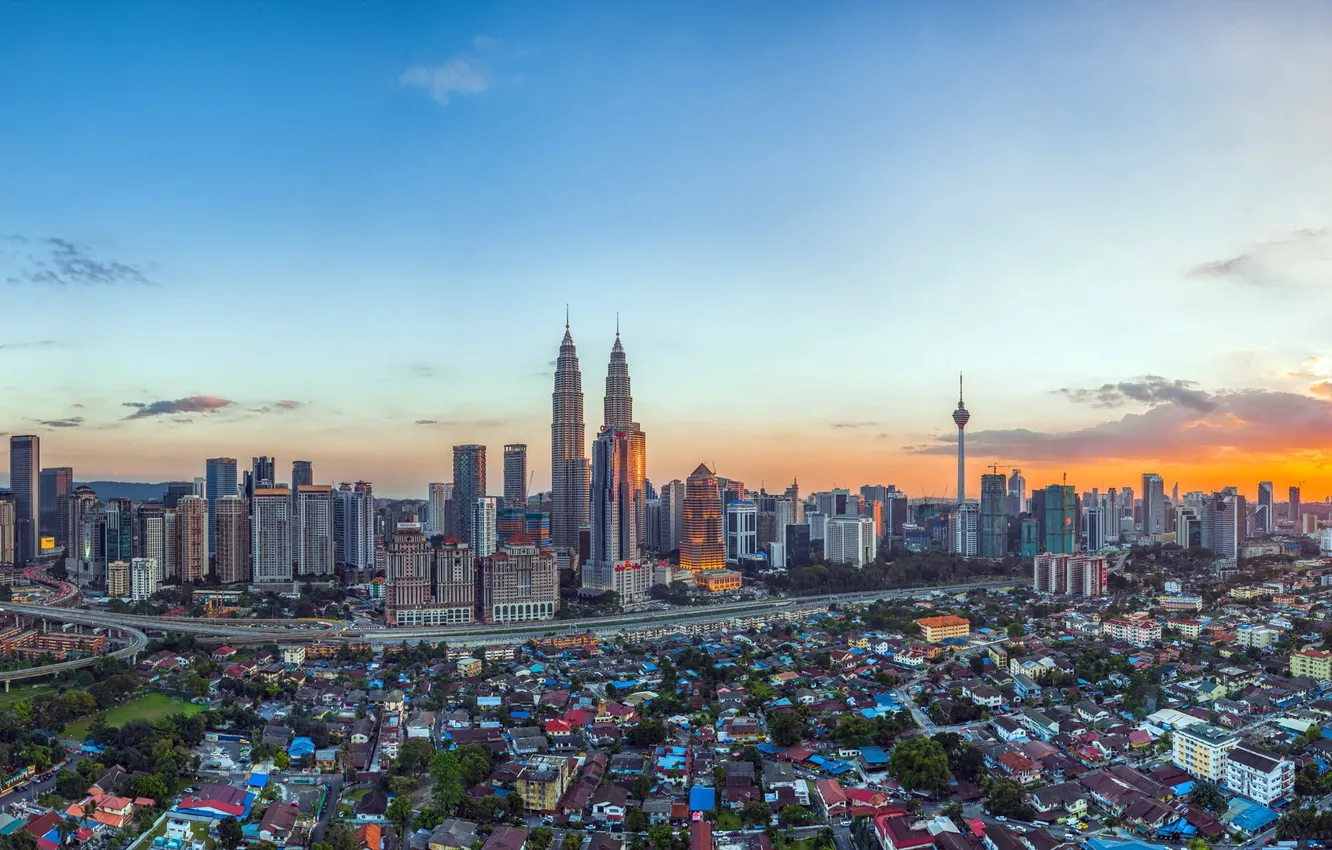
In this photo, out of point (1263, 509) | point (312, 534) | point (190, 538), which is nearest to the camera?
point (190, 538)

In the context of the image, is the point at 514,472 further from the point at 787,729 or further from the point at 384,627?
the point at 787,729

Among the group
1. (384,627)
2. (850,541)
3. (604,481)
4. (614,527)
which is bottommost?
(384,627)

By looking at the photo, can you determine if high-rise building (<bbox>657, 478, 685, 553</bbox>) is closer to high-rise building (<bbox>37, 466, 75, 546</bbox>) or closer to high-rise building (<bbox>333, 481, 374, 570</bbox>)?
high-rise building (<bbox>333, 481, 374, 570</bbox>)

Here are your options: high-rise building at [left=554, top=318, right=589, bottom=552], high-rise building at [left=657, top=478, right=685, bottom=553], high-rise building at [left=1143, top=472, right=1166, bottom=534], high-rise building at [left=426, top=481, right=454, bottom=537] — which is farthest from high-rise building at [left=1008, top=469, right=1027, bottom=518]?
high-rise building at [left=426, top=481, right=454, bottom=537]

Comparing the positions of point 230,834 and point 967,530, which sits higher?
point 967,530

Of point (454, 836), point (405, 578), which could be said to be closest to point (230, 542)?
point (405, 578)

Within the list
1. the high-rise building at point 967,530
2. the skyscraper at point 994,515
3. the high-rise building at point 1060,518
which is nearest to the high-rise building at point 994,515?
the skyscraper at point 994,515
